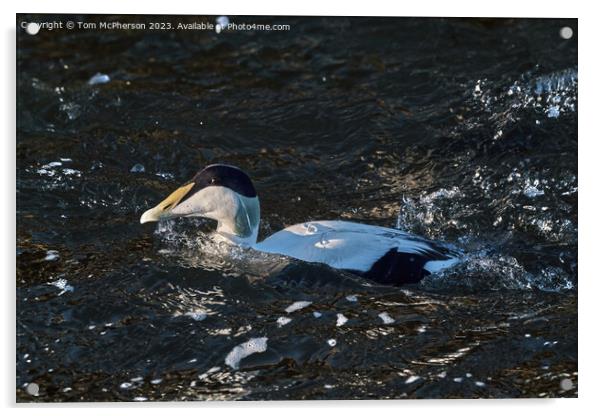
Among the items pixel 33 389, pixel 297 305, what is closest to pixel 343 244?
pixel 297 305

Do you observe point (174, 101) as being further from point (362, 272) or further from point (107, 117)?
point (362, 272)

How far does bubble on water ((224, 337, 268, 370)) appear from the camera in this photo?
358 cm

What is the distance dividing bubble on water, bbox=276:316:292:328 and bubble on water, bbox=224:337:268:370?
0.27 feet

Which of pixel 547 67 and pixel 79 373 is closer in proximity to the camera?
pixel 79 373

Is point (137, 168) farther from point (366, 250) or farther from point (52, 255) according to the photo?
point (366, 250)

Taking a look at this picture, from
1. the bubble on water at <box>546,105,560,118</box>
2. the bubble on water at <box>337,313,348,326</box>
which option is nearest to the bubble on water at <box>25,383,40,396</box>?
the bubble on water at <box>337,313,348,326</box>

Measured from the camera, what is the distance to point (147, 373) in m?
3.53

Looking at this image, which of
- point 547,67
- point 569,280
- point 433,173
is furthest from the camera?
point 433,173

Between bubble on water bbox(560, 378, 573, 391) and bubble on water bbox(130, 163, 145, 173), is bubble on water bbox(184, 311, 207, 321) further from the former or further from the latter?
bubble on water bbox(560, 378, 573, 391)

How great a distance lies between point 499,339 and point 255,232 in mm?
1032

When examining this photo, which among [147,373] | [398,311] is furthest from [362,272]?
[147,373]

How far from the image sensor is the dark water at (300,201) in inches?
140

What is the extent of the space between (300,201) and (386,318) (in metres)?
0.75

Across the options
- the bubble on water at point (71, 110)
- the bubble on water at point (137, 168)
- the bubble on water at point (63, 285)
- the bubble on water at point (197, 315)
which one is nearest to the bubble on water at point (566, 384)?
the bubble on water at point (197, 315)
